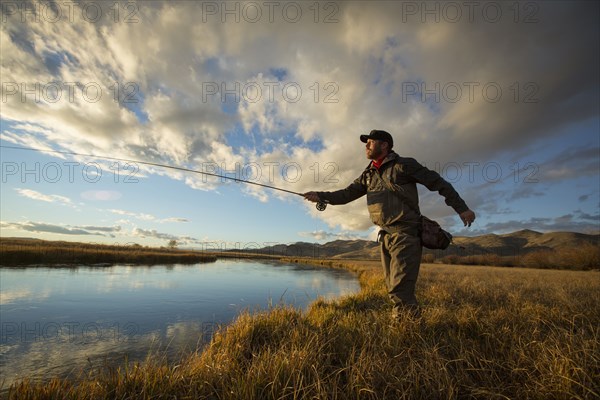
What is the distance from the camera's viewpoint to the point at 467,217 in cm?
418

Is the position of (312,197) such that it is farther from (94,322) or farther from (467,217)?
(94,322)

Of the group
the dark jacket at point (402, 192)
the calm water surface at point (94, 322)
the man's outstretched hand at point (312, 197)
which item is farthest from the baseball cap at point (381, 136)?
the calm water surface at point (94, 322)

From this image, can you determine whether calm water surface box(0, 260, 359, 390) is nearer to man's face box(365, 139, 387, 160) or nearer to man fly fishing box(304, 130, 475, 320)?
man fly fishing box(304, 130, 475, 320)

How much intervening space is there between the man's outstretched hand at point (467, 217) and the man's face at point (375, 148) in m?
1.53

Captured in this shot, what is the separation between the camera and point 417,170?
14.8 ft

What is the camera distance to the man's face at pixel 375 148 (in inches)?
192

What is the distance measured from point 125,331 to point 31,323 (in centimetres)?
238

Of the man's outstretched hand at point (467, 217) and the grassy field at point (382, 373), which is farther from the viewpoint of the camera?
the man's outstretched hand at point (467, 217)

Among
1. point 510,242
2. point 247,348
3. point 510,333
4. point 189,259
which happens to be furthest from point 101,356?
point 510,242

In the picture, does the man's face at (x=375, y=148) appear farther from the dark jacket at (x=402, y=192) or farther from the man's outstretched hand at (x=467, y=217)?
the man's outstretched hand at (x=467, y=217)

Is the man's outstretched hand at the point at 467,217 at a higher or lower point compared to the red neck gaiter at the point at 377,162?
lower

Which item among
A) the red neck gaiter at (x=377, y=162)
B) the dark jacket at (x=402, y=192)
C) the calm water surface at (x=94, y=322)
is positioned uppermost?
the red neck gaiter at (x=377, y=162)

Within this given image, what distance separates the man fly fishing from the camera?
438 centimetres

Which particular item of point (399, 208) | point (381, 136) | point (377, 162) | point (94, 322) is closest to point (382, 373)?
point (399, 208)
